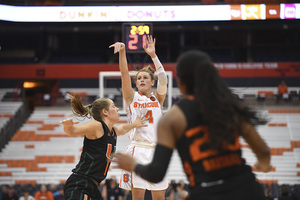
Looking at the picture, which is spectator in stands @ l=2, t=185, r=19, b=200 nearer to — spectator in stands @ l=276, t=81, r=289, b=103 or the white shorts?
the white shorts

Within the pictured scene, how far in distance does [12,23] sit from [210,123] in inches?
435

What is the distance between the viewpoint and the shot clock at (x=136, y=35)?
30.1 feet

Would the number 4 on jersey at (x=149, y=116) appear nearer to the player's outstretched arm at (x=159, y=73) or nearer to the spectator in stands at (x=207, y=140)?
the player's outstretched arm at (x=159, y=73)

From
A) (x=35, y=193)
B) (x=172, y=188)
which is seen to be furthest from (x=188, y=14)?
(x=35, y=193)

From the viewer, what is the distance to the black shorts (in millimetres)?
4168

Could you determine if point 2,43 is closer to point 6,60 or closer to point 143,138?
point 6,60

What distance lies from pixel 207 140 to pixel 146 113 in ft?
9.17

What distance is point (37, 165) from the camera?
17.1m

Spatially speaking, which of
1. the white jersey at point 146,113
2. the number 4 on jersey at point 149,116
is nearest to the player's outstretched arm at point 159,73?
the white jersey at point 146,113

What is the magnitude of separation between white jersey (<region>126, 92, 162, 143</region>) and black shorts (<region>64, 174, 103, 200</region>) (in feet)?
3.38

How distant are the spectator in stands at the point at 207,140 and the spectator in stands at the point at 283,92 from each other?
1918cm

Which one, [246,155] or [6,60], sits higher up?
[6,60]

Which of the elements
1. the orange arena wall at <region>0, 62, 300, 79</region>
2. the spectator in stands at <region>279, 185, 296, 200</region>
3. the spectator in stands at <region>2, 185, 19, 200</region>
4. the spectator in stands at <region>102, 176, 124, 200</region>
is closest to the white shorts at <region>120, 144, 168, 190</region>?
the spectator in stands at <region>102, 176, 124, 200</region>

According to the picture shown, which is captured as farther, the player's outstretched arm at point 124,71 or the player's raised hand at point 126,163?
the player's outstretched arm at point 124,71
